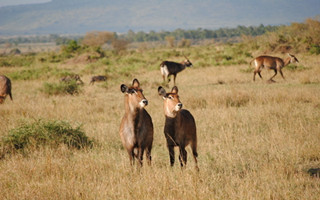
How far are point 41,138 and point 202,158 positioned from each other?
370 cm

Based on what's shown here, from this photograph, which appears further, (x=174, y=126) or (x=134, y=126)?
(x=174, y=126)

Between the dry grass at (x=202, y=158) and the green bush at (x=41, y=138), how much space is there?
35 cm

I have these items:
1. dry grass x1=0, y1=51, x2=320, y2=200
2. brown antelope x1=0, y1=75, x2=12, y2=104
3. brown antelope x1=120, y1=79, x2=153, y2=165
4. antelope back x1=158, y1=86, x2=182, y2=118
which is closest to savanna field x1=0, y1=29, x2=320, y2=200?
dry grass x1=0, y1=51, x2=320, y2=200

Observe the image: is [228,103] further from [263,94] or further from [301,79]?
[301,79]

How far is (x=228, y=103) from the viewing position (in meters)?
11.3

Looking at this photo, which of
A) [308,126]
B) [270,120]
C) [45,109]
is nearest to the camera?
[308,126]

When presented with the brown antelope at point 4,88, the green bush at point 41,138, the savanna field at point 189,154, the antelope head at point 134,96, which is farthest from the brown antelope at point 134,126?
the brown antelope at point 4,88

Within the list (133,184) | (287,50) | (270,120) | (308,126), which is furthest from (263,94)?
(287,50)

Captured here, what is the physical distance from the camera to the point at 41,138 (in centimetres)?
740

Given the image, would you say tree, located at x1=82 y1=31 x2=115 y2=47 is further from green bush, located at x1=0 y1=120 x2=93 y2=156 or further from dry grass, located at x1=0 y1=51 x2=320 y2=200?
green bush, located at x1=0 y1=120 x2=93 y2=156

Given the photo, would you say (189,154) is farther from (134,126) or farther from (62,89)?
(62,89)

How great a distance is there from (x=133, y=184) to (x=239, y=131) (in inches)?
170

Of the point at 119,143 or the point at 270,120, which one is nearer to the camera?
the point at 119,143

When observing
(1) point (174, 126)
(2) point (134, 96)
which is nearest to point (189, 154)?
(1) point (174, 126)
